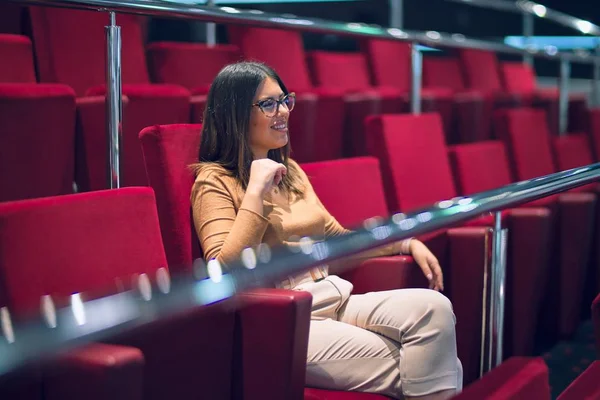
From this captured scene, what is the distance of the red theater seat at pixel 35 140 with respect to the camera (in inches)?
Result: 20.2

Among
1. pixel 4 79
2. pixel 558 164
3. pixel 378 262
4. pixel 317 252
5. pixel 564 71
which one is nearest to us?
pixel 317 252

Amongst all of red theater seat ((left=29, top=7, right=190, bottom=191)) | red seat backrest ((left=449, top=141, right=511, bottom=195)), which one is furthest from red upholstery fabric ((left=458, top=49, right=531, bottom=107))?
red theater seat ((left=29, top=7, right=190, bottom=191))

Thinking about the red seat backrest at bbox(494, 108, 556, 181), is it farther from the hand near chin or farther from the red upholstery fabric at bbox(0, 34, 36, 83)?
the red upholstery fabric at bbox(0, 34, 36, 83)

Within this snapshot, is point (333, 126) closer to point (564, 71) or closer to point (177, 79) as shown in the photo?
point (177, 79)

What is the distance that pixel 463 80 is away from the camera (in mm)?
1399

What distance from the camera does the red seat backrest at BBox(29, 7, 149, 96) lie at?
2.33 feet

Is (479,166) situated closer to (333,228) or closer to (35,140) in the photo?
(333,228)

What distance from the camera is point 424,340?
1.45 ft

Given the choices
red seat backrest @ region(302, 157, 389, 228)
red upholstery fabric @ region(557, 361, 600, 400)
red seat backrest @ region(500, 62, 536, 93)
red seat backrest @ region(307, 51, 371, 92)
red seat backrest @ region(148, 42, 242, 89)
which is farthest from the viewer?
red seat backrest @ region(500, 62, 536, 93)

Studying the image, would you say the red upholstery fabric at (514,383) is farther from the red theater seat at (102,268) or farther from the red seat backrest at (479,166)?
the red seat backrest at (479,166)

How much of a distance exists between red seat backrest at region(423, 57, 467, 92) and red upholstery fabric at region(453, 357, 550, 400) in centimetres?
98

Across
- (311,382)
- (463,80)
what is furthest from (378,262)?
(463,80)

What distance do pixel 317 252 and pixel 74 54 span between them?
526 mm

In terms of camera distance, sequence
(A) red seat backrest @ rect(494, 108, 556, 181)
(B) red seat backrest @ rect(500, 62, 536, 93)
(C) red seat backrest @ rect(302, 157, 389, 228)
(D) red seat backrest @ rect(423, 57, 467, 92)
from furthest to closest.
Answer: (B) red seat backrest @ rect(500, 62, 536, 93) → (D) red seat backrest @ rect(423, 57, 467, 92) → (A) red seat backrest @ rect(494, 108, 556, 181) → (C) red seat backrest @ rect(302, 157, 389, 228)
